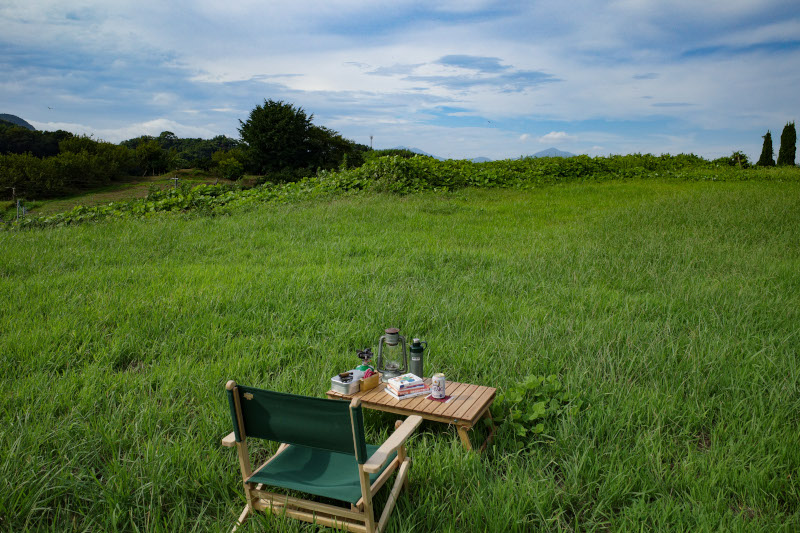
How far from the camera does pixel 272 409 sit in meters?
2.15

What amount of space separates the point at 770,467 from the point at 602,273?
4.26m

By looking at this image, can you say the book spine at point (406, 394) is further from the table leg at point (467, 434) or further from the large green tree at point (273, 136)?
the large green tree at point (273, 136)

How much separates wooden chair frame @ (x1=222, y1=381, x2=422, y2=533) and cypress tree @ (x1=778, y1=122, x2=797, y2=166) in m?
32.0

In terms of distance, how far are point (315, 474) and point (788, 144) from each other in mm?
32636

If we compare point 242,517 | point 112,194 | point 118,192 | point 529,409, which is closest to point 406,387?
point 529,409

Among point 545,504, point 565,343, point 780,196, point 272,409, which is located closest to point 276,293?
point 565,343

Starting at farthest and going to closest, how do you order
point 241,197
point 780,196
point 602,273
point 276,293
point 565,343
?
point 241,197 < point 780,196 < point 602,273 < point 276,293 < point 565,343

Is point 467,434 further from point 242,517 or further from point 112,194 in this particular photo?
point 112,194

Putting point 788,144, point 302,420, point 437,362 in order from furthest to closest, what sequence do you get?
point 788,144 < point 437,362 < point 302,420

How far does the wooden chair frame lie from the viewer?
6.80ft

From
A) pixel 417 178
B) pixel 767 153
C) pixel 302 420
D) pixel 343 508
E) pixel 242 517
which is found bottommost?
pixel 242 517

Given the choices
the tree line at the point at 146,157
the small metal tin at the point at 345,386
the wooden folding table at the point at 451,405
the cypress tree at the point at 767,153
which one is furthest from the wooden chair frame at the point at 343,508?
the tree line at the point at 146,157

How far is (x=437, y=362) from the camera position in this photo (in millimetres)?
3934

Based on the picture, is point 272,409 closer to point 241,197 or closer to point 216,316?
point 216,316
